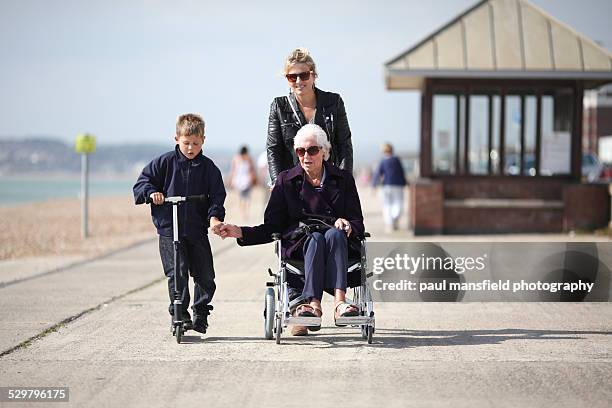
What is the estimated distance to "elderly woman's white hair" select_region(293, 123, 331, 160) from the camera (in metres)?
7.51

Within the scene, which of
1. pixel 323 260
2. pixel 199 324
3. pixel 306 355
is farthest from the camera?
pixel 199 324

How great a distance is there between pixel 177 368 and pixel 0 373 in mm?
1064

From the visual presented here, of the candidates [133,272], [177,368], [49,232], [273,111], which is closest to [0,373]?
[177,368]

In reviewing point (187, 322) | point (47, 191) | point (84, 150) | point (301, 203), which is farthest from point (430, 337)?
point (47, 191)

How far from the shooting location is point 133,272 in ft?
42.5

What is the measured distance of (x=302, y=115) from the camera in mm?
7980

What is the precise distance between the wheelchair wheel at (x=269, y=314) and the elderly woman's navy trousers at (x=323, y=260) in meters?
0.29

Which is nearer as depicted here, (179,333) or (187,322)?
(179,333)

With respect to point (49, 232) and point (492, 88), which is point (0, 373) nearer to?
point (492, 88)

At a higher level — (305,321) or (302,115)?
(302,115)

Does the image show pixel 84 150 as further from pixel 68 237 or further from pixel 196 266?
pixel 196 266

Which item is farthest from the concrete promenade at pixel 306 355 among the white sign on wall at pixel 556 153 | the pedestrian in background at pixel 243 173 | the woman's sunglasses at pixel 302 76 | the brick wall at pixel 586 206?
the pedestrian in background at pixel 243 173

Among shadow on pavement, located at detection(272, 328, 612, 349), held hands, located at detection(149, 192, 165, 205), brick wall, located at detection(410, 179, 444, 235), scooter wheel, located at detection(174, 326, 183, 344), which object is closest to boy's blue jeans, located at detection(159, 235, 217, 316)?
scooter wheel, located at detection(174, 326, 183, 344)

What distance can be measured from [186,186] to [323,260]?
1140mm
